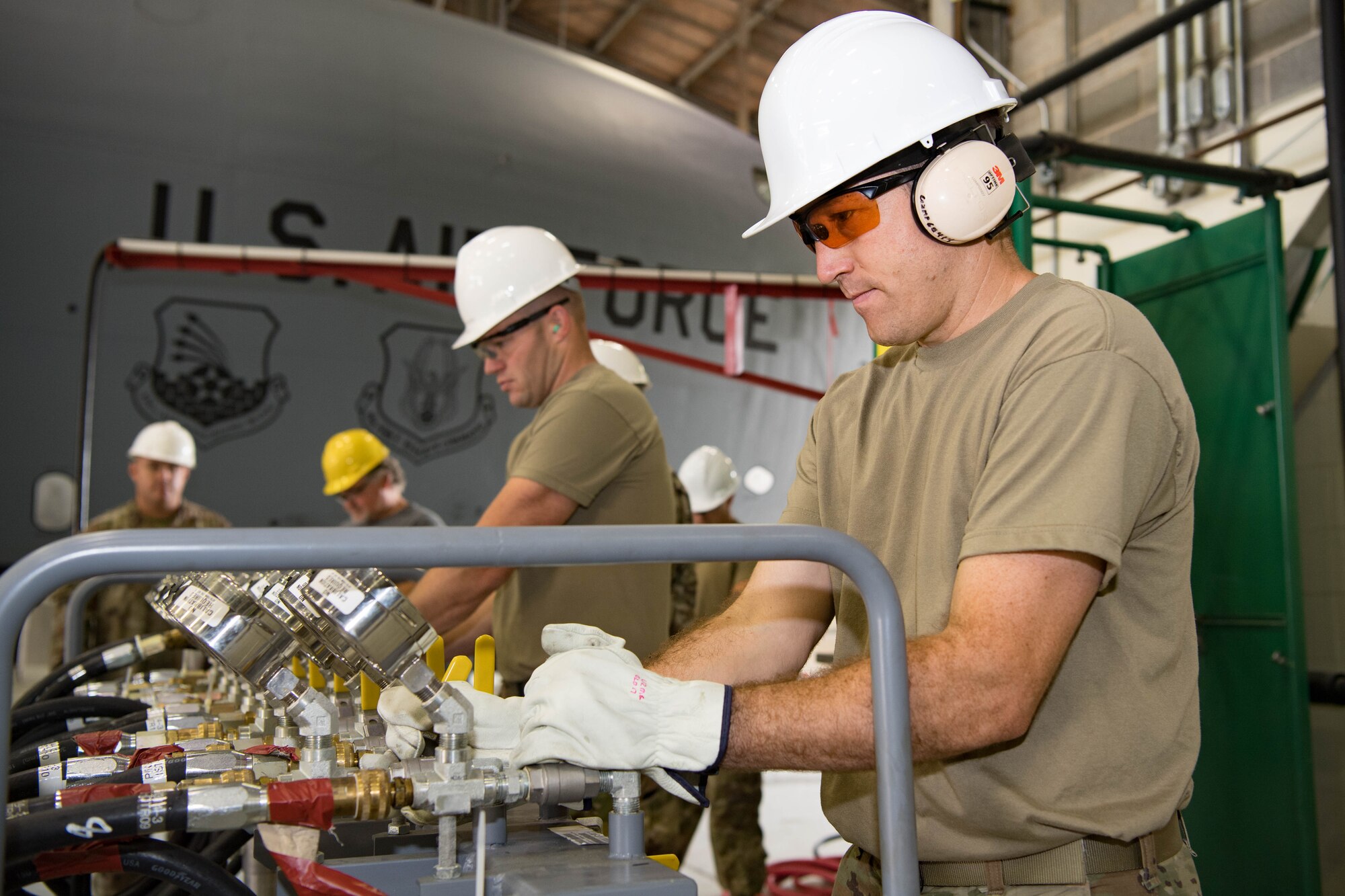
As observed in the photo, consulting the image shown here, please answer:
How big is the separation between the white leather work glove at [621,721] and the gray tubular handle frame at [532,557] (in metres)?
0.11

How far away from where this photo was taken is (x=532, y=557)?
89cm

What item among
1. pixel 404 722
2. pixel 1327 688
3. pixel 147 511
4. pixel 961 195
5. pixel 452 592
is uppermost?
pixel 961 195

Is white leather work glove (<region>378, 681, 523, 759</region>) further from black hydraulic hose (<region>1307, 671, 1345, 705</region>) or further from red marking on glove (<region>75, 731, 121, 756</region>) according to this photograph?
black hydraulic hose (<region>1307, 671, 1345, 705</region>)

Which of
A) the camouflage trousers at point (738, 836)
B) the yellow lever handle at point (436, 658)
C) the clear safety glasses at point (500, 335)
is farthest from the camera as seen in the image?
the camouflage trousers at point (738, 836)

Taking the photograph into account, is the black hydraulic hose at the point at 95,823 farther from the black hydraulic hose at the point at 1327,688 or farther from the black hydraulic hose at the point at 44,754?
the black hydraulic hose at the point at 1327,688

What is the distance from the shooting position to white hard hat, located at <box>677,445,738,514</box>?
5.20 m

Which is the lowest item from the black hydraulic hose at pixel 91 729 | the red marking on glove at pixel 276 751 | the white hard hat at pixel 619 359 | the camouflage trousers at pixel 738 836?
the camouflage trousers at pixel 738 836

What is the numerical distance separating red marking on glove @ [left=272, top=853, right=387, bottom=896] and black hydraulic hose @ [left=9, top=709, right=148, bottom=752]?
0.76 meters

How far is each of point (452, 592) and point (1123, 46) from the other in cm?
266

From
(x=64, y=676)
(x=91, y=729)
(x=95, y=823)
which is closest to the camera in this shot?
(x=95, y=823)

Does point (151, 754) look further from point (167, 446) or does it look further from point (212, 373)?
point (167, 446)

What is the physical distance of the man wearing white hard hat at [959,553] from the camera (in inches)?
39.9

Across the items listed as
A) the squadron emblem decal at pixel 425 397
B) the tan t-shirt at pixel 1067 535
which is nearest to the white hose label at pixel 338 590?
the tan t-shirt at pixel 1067 535

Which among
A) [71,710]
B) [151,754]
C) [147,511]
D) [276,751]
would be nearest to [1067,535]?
[276,751]
